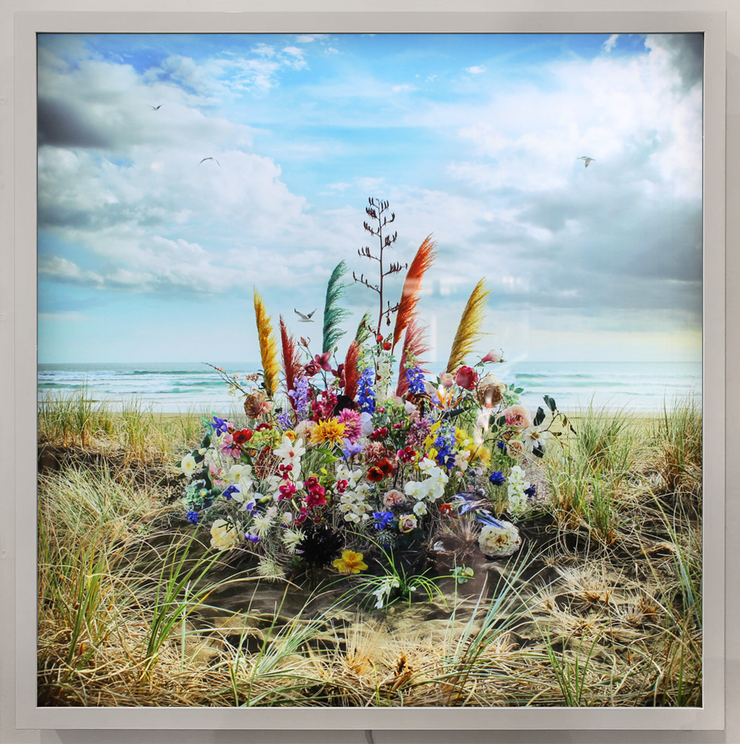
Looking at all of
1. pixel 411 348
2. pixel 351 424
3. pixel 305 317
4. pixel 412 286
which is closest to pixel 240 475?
pixel 351 424

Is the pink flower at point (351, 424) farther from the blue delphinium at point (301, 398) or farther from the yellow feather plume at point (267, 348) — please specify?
the yellow feather plume at point (267, 348)

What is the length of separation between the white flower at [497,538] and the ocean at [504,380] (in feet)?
1.12

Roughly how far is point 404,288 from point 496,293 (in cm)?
24

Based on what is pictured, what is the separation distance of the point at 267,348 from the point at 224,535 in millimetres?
494

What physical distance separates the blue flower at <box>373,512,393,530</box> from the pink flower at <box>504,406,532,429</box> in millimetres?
387

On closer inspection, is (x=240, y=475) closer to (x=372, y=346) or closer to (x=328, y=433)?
(x=328, y=433)

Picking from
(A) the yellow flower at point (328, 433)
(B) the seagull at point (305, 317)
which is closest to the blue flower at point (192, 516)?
(A) the yellow flower at point (328, 433)

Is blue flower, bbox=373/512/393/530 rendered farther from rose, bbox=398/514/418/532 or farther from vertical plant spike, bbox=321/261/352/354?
vertical plant spike, bbox=321/261/352/354

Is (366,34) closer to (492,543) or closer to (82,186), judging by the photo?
(82,186)

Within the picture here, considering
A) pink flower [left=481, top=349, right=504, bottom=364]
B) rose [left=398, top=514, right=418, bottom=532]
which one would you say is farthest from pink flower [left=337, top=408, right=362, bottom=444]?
pink flower [left=481, top=349, right=504, bottom=364]

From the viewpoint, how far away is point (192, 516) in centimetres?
134

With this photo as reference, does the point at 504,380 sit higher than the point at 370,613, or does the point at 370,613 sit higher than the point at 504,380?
the point at 504,380

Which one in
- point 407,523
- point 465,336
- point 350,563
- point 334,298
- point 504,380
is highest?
point 334,298
